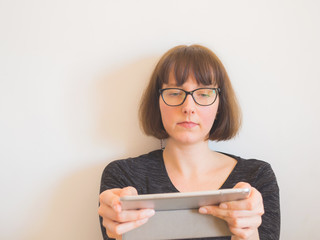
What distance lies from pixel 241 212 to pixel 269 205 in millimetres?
310

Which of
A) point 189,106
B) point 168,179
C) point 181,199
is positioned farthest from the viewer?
point 168,179

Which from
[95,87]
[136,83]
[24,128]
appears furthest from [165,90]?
[24,128]

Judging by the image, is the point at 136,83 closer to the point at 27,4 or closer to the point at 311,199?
the point at 27,4

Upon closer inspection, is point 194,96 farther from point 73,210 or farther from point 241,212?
point 73,210

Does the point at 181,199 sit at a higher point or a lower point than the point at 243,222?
higher

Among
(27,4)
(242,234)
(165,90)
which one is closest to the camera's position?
(242,234)

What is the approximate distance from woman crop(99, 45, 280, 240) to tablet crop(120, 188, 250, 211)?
0.22 metres

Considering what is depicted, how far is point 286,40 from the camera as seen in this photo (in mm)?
1255

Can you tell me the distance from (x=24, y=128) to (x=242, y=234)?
1068 mm

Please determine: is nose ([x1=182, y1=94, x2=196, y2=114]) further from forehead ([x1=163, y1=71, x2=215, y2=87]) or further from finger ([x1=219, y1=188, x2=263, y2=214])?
finger ([x1=219, y1=188, x2=263, y2=214])

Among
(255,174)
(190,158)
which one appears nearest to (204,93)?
(190,158)

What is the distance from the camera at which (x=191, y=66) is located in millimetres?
1062

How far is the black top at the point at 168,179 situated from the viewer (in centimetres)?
104

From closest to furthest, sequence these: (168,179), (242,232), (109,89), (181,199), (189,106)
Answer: (181,199) → (242,232) → (189,106) → (168,179) → (109,89)
